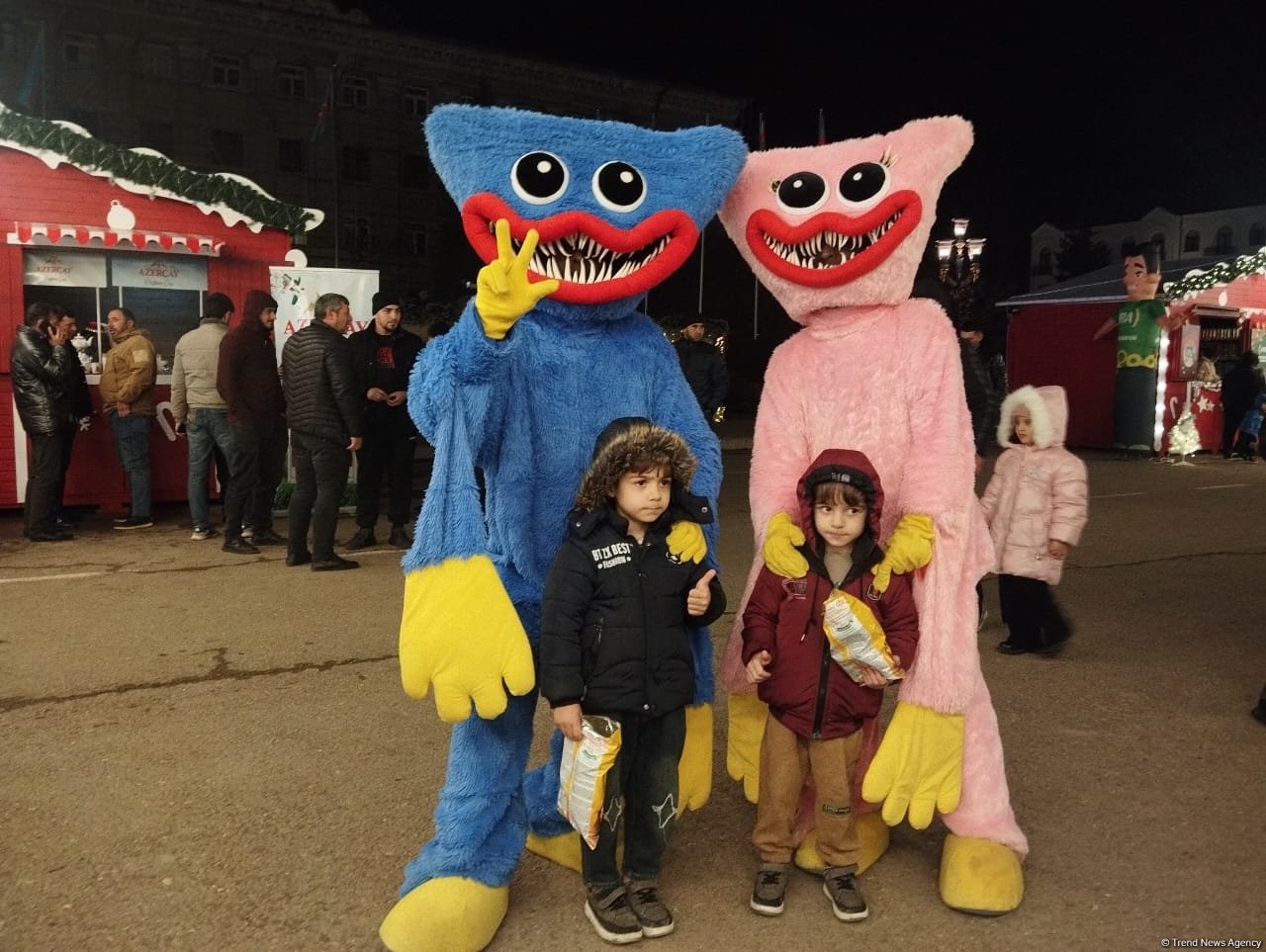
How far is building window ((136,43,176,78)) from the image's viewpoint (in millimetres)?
34000

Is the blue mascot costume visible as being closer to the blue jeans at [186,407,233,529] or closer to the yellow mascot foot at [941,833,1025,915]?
the yellow mascot foot at [941,833,1025,915]

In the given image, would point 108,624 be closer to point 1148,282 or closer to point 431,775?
point 431,775

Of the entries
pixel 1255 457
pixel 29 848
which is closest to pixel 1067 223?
pixel 1255 457

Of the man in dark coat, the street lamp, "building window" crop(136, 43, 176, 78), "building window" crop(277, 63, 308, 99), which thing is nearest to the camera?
the man in dark coat

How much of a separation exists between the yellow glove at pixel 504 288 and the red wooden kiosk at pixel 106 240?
7.31m

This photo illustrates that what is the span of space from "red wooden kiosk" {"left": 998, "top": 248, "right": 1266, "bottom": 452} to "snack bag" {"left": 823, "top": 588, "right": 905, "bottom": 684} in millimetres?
14775

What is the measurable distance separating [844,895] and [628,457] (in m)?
1.29

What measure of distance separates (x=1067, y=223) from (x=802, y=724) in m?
60.1

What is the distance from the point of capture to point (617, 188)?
2779mm

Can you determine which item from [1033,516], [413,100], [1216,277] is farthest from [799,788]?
[413,100]

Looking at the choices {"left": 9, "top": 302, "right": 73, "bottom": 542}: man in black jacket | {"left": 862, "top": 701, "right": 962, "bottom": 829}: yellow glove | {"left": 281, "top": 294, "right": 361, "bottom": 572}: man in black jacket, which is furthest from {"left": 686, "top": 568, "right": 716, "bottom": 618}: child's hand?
{"left": 9, "top": 302, "right": 73, "bottom": 542}: man in black jacket

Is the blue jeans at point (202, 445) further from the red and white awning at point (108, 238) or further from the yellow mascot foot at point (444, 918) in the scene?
the yellow mascot foot at point (444, 918)

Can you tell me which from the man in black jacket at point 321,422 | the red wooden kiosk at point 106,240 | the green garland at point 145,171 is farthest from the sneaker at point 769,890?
the green garland at point 145,171

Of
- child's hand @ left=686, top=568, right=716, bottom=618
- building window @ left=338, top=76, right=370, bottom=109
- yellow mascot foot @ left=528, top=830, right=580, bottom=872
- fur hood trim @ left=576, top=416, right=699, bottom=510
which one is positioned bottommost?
yellow mascot foot @ left=528, top=830, right=580, bottom=872
